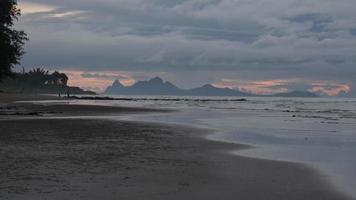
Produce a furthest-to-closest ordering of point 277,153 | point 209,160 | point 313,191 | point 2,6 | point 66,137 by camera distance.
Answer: point 2,6
point 66,137
point 277,153
point 209,160
point 313,191

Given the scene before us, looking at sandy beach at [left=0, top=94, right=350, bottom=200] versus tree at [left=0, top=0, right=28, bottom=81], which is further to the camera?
tree at [left=0, top=0, right=28, bottom=81]

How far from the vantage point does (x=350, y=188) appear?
12.0 meters

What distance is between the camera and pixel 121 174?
1313cm

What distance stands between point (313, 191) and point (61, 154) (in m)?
8.22

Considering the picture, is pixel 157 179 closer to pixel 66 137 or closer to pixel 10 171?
pixel 10 171

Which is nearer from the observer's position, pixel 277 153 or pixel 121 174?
pixel 121 174

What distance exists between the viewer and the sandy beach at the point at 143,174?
1085 centimetres

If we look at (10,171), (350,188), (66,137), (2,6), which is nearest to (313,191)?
(350,188)

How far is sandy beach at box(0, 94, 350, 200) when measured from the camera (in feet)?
35.6

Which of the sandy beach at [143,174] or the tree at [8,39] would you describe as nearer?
the sandy beach at [143,174]

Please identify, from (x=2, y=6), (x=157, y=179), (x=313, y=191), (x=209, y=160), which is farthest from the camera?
(x=2, y=6)

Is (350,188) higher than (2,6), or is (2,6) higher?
(2,6)

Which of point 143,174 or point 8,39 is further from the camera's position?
point 8,39

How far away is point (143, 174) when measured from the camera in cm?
1324
